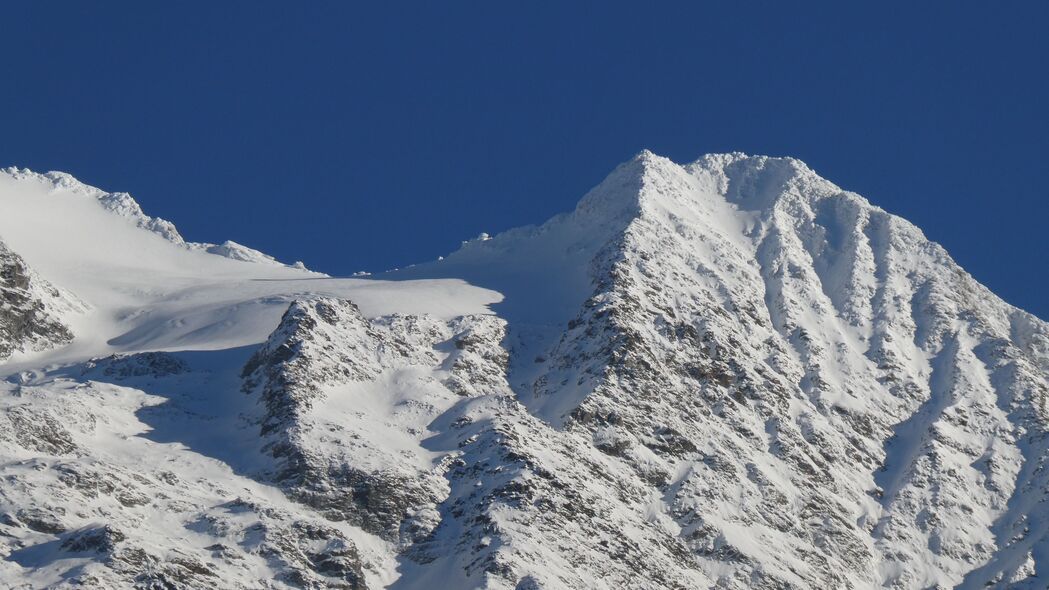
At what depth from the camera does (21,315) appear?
195000mm

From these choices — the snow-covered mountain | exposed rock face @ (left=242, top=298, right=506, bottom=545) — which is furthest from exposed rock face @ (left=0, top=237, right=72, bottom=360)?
exposed rock face @ (left=242, top=298, right=506, bottom=545)

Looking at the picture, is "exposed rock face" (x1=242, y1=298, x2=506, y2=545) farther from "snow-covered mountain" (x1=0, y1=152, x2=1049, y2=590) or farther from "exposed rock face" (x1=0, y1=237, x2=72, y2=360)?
"exposed rock face" (x1=0, y1=237, x2=72, y2=360)

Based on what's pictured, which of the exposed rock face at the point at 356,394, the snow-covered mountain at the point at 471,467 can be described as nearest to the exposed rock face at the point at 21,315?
the snow-covered mountain at the point at 471,467

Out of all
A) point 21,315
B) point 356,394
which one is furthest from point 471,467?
point 21,315

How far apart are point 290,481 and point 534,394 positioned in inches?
1344

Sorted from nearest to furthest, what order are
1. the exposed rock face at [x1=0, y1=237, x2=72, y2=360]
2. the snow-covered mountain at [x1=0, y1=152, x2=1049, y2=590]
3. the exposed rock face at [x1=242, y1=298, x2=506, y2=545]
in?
the snow-covered mountain at [x1=0, y1=152, x2=1049, y2=590] < the exposed rock face at [x1=242, y1=298, x2=506, y2=545] < the exposed rock face at [x1=0, y1=237, x2=72, y2=360]

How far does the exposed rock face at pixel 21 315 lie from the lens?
192 m

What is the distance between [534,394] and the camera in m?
185

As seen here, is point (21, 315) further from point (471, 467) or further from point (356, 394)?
point (471, 467)

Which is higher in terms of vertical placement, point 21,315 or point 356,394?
point 21,315

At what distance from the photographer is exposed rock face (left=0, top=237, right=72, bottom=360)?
629 feet

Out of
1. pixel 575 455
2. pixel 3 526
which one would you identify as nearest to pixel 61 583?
pixel 3 526

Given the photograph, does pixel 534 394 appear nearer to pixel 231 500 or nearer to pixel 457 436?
pixel 457 436

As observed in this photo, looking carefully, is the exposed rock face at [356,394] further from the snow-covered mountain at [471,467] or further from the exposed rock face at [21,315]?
the exposed rock face at [21,315]
